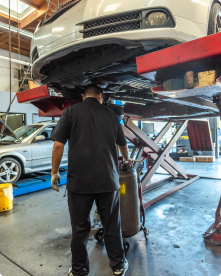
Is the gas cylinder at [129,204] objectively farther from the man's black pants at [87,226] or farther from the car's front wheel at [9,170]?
the car's front wheel at [9,170]

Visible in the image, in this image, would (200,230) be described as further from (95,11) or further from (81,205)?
(95,11)

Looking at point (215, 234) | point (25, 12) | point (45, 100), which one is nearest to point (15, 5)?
point (25, 12)

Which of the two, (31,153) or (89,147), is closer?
(89,147)

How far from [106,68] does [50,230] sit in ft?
6.64

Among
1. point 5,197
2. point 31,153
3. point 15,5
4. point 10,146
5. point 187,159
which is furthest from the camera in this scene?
point 187,159

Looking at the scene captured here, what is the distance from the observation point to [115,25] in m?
1.49

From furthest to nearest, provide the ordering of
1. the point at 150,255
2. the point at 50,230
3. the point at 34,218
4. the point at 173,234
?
the point at 34,218, the point at 50,230, the point at 173,234, the point at 150,255

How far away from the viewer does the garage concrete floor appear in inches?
68.0

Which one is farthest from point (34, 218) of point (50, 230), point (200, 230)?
point (200, 230)

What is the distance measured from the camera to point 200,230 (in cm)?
237

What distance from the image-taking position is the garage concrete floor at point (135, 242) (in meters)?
1.73

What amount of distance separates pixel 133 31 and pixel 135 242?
2008 mm

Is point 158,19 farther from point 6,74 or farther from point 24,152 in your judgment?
point 6,74

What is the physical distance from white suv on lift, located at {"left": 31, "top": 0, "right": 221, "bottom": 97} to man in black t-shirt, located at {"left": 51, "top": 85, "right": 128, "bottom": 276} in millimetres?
496
